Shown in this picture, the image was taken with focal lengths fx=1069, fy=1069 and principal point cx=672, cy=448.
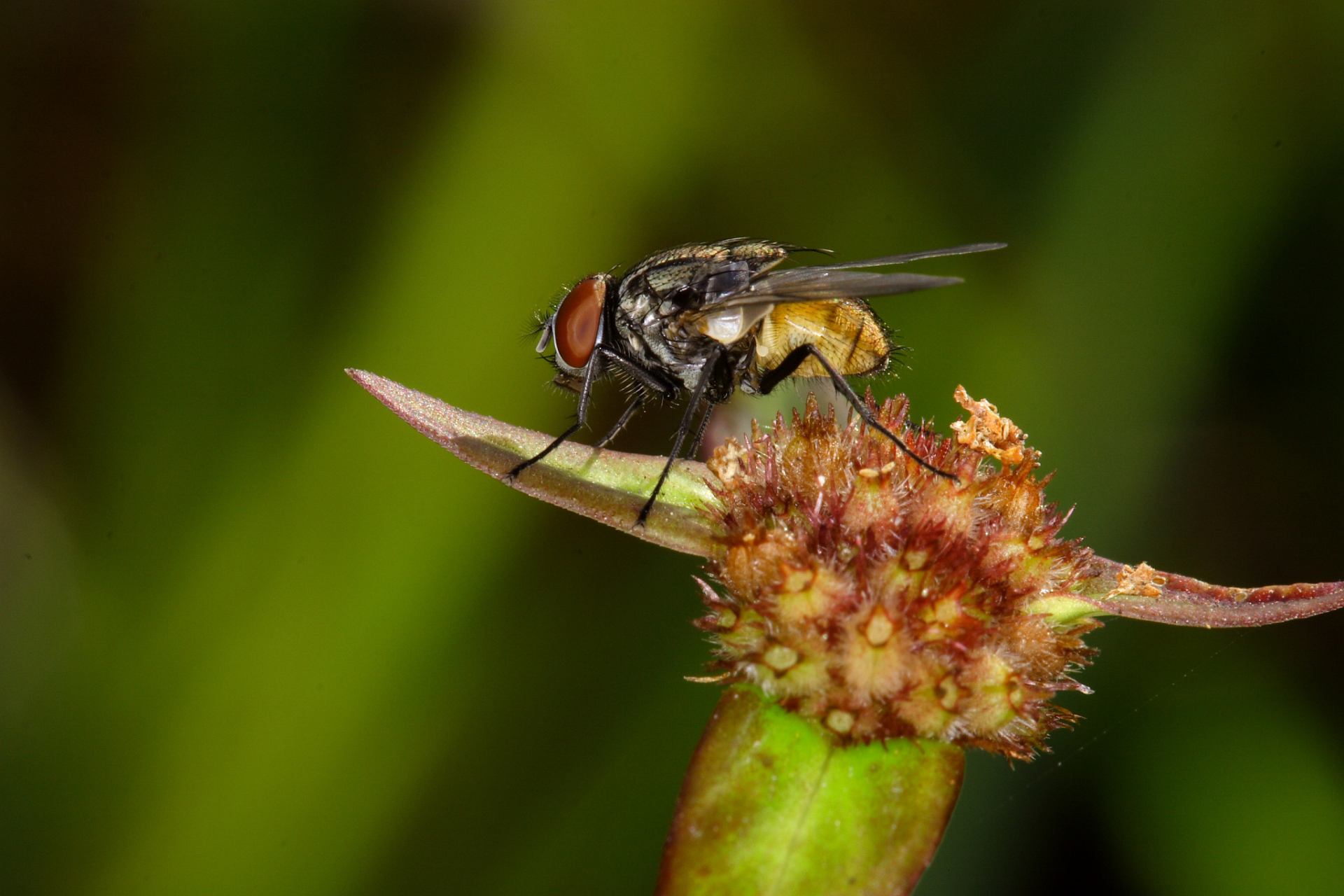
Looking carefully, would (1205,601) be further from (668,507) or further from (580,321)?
(580,321)

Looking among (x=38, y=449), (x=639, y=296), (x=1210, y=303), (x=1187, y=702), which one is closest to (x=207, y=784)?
(x=38, y=449)

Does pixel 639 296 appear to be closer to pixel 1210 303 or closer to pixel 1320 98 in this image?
pixel 1210 303

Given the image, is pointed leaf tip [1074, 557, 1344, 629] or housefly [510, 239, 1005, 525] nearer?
pointed leaf tip [1074, 557, 1344, 629]

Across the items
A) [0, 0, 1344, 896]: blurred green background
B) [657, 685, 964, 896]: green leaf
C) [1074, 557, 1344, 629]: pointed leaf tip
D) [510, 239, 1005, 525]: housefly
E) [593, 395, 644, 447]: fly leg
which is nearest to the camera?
[657, 685, 964, 896]: green leaf

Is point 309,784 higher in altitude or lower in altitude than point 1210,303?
lower

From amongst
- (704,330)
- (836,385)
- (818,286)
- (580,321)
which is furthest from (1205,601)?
(580,321)

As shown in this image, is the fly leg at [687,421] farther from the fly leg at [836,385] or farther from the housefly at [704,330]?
the fly leg at [836,385]

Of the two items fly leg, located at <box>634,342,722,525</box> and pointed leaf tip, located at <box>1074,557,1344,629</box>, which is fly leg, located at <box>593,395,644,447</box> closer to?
fly leg, located at <box>634,342,722,525</box>

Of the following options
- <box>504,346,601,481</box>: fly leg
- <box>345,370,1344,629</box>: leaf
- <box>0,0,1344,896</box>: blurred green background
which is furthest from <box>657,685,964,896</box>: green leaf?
<box>0,0,1344,896</box>: blurred green background
